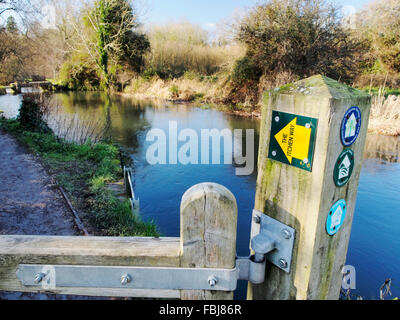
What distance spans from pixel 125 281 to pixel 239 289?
9.87ft

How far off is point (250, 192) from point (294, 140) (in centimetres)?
495

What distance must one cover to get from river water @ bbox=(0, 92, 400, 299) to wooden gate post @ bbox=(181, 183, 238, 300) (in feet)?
9.27

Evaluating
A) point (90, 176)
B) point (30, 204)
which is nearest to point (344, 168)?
point (30, 204)

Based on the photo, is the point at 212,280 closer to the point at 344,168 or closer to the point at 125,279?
the point at 125,279

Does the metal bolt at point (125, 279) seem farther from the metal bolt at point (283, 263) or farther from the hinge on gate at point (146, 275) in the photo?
the metal bolt at point (283, 263)

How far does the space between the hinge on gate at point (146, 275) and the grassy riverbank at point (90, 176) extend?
327 cm

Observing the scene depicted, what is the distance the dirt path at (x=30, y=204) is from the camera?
4402 millimetres

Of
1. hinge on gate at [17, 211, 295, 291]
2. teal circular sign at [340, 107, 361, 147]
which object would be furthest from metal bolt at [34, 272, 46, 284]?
teal circular sign at [340, 107, 361, 147]

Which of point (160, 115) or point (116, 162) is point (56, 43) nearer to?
point (160, 115)

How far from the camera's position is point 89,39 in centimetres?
2191

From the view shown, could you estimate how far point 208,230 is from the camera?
0.89 m
